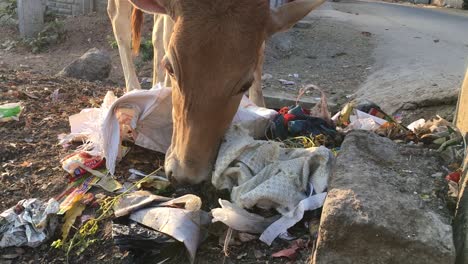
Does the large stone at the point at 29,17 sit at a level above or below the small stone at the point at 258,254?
below

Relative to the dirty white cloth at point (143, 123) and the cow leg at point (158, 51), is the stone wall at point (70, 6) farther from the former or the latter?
the dirty white cloth at point (143, 123)

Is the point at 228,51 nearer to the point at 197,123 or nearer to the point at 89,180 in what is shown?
the point at 197,123

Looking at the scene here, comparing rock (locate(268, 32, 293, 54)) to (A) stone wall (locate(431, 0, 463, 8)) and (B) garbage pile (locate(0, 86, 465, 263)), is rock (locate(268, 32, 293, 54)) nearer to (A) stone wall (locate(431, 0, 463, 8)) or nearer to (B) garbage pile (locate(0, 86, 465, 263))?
(B) garbage pile (locate(0, 86, 465, 263))

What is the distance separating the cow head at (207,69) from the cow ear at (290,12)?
169mm

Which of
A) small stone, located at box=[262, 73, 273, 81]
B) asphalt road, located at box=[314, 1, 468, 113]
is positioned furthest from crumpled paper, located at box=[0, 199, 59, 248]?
small stone, located at box=[262, 73, 273, 81]

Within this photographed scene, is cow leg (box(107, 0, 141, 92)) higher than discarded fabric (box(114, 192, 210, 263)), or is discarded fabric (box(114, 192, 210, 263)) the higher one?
cow leg (box(107, 0, 141, 92))

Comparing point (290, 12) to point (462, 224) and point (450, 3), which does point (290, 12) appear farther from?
point (450, 3)

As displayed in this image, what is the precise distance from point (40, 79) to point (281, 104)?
2.81 m

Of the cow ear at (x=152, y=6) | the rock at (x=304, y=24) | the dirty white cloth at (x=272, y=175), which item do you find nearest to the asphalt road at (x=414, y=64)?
the rock at (x=304, y=24)

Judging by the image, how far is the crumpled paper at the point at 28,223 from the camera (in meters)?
2.74

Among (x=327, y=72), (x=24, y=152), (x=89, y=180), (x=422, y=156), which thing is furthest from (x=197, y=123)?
(x=327, y=72)

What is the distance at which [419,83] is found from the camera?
5.82 meters

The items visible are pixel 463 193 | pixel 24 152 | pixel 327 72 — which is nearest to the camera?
pixel 463 193

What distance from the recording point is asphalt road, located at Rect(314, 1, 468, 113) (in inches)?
209
